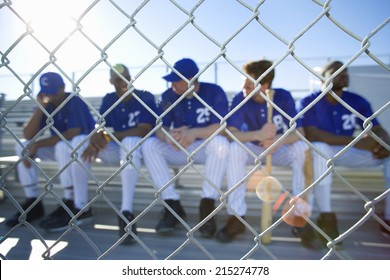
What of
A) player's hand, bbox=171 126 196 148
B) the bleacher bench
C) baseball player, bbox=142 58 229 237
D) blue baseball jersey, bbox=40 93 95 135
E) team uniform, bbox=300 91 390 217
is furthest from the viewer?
the bleacher bench

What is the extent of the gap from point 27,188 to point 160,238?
4.26 feet

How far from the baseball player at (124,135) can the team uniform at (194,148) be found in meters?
0.12

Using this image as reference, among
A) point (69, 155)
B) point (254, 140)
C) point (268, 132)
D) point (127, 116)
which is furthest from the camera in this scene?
point (127, 116)

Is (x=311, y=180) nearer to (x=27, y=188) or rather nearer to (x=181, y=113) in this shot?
(x=181, y=113)

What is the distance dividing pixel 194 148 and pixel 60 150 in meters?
1.05

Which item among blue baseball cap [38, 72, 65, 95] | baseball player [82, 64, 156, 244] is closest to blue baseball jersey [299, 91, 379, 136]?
baseball player [82, 64, 156, 244]

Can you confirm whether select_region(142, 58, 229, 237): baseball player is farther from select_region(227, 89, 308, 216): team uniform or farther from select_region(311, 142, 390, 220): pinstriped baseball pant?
select_region(311, 142, 390, 220): pinstriped baseball pant

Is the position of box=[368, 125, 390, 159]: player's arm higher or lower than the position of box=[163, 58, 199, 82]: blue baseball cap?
lower

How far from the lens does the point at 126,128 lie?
249 centimetres

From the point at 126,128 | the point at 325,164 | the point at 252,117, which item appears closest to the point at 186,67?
the point at 252,117

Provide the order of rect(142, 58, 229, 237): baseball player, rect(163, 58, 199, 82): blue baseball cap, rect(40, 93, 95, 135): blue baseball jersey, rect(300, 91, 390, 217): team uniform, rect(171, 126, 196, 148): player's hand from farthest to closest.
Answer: rect(40, 93, 95, 135): blue baseball jersey → rect(300, 91, 390, 217): team uniform → rect(171, 126, 196, 148): player's hand → rect(142, 58, 229, 237): baseball player → rect(163, 58, 199, 82): blue baseball cap

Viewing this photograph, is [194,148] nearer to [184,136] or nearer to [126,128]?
[184,136]

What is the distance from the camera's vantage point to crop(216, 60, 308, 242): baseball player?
190 centimetres

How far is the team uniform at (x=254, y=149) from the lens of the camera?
192 centimetres
